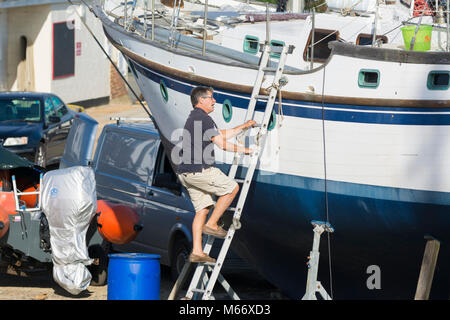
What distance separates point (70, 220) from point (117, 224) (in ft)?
2.02

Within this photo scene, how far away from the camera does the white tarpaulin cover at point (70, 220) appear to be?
9953mm

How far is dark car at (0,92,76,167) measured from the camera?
16.2 meters

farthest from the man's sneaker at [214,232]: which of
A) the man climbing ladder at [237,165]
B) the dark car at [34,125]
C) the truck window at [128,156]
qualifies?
the dark car at [34,125]

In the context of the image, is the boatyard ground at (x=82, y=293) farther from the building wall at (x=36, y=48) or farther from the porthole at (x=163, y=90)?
the building wall at (x=36, y=48)

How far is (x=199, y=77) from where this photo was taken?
9680 mm

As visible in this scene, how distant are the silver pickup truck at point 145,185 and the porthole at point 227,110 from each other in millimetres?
1412

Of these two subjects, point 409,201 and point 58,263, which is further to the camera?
point 58,263

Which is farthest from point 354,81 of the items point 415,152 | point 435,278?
point 435,278

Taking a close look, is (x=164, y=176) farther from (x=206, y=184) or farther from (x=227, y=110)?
(x=206, y=184)

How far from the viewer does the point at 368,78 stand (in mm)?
8586
